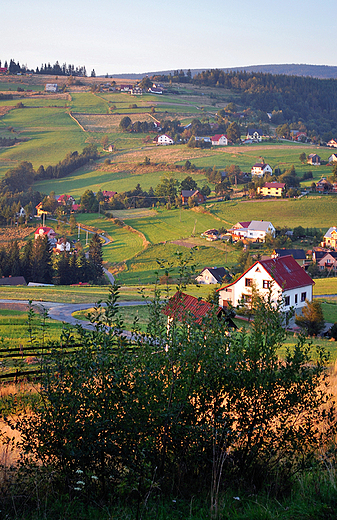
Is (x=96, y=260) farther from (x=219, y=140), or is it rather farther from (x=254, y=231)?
(x=219, y=140)

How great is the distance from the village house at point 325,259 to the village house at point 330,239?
6.96m

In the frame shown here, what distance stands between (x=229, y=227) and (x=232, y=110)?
12632cm

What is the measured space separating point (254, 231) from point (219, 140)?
8471 cm

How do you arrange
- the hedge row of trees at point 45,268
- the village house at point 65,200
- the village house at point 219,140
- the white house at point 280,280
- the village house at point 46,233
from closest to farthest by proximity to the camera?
the white house at point 280,280, the hedge row of trees at point 45,268, the village house at point 46,233, the village house at point 65,200, the village house at point 219,140

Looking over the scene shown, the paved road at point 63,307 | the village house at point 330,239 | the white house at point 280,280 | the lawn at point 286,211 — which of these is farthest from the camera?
the lawn at point 286,211

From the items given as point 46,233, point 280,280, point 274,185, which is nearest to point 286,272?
point 280,280

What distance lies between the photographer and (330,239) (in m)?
74.1

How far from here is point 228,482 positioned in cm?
680

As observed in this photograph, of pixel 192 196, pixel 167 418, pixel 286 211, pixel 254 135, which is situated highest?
pixel 254 135

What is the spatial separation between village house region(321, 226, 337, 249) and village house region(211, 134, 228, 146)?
8408cm

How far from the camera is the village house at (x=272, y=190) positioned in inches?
3846

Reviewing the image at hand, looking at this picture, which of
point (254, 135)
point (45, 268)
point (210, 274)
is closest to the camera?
point (210, 274)

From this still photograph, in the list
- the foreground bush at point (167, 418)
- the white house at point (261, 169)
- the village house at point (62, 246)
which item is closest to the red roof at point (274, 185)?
the white house at point (261, 169)

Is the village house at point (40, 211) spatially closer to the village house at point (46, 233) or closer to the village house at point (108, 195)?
the village house at point (108, 195)
